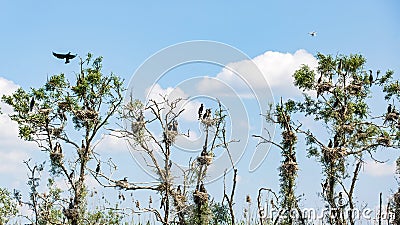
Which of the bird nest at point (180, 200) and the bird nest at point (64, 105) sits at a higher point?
the bird nest at point (64, 105)

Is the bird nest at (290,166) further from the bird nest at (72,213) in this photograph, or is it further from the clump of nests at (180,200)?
the bird nest at (72,213)

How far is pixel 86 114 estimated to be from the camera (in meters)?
11.5

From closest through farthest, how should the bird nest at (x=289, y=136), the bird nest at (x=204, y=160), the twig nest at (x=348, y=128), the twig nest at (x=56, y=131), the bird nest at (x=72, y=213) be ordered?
1. the bird nest at (x=204, y=160)
2. the bird nest at (x=72, y=213)
3. the twig nest at (x=56, y=131)
4. the twig nest at (x=348, y=128)
5. the bird nest at (x=289, y=136)

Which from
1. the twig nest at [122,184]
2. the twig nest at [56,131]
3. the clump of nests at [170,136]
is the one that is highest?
the twig nest at [56,131]

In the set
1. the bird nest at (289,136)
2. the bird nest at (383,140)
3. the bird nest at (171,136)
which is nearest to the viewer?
the bird nest at (171,136)

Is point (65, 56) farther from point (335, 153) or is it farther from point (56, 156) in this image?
point (335, 153)

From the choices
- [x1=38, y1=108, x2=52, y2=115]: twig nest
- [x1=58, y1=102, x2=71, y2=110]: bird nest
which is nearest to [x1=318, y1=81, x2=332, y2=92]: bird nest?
[x1=58, y1=102, x2=71, y2=110]: bird nest

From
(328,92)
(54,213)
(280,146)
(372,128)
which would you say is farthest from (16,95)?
(372,128)

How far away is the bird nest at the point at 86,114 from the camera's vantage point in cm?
1145

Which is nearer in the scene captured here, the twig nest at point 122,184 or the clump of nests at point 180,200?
the clump of nests at point 180,200

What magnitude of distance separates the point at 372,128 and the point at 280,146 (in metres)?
1.57

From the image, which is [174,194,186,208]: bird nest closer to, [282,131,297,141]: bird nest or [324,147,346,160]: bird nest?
[282,131,297,141]: bird nest

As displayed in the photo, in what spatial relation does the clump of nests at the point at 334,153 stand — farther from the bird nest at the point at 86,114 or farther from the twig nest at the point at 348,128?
the bird nest at the point at 86,114

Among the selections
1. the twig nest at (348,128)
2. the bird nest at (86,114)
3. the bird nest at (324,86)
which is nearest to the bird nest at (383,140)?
the twig nest at (348,128)
